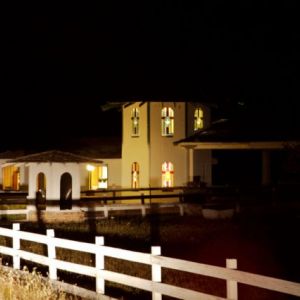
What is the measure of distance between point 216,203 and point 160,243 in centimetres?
1048

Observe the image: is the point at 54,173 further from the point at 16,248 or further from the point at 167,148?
the point at 167,148

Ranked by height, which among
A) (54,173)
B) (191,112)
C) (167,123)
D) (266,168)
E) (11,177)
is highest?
(191,112)

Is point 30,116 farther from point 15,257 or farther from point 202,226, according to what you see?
point 15,257

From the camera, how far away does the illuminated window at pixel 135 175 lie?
39.7 metres

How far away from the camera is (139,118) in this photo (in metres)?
39.0

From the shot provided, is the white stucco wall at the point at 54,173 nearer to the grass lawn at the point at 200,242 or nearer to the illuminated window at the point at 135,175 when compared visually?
the grass lawn at the point at 200,242

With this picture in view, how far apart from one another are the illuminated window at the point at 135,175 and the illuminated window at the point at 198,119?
3.73m

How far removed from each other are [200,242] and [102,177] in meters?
25.2

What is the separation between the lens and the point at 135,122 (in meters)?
39.4

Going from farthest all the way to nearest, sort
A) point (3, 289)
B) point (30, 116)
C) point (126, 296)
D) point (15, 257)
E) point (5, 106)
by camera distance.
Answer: point (5, 106) < point (30, 116) < point (15, 257) < point (126, 296) < point (3, 289)

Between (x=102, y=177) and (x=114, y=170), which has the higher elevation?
(x=114, y=170)

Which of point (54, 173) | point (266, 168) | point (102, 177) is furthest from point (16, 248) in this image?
point (102, 177)

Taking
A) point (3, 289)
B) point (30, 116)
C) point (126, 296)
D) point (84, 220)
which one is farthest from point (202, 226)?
point (30, 116)

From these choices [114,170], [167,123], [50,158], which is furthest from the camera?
[114,170]
